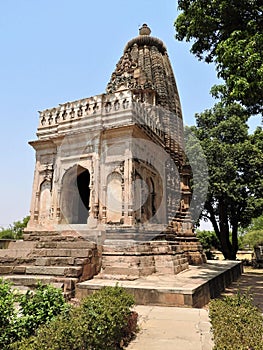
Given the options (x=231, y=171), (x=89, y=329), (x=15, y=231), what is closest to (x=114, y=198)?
(x=89, y=329)

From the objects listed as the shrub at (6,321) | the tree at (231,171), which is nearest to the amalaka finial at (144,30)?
the tree at (231,171)

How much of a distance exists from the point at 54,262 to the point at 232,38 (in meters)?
8.86

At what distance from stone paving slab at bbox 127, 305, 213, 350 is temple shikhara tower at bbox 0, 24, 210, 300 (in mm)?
2396

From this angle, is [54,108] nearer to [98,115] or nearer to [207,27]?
[98,115]

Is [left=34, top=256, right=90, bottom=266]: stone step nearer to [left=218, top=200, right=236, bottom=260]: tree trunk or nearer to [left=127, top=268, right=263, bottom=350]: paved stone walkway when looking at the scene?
[left=127, top=268, right=263, bottom=350]: paved stone walkway

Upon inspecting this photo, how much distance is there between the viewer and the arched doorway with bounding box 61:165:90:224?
43.2 feet

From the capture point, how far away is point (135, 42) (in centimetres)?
2558

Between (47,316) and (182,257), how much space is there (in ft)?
27.6

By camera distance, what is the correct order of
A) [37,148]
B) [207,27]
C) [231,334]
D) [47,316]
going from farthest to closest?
1. [37,148]
2. [207,27]
3. [47,316]
4. [231,334]

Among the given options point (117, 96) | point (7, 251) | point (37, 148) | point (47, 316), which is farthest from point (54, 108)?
point (47, 316)

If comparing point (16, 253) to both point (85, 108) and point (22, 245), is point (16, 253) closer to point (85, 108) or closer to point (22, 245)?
point (22, 245)

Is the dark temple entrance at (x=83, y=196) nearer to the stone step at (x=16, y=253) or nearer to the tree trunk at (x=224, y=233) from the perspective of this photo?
the stone step at (x=16, y=253)

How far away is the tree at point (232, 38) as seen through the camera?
802cm

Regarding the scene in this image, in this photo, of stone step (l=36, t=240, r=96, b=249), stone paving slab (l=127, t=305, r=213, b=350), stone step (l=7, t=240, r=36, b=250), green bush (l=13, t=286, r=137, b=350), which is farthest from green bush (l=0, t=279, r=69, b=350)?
stone step (l=7, t=240, r=36, b=250)
